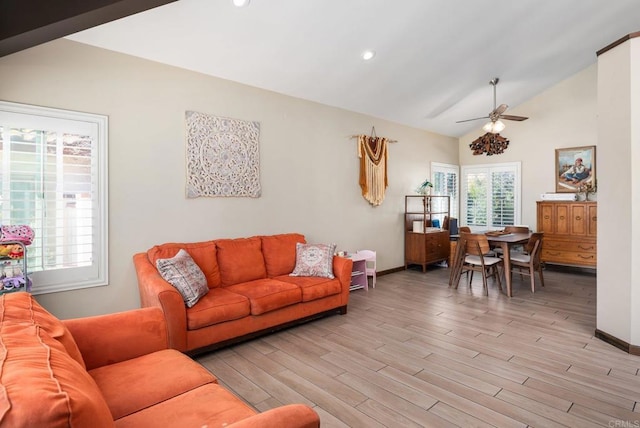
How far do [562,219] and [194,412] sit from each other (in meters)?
7.25

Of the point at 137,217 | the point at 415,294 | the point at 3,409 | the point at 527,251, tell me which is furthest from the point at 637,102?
the point at 137,217

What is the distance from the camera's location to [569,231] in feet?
21.5

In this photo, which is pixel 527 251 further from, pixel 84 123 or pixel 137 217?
pixel 84 123

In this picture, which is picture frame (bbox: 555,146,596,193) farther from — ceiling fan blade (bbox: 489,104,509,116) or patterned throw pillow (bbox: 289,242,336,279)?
patterned throw pillow (bbox: 289,242,336,279)

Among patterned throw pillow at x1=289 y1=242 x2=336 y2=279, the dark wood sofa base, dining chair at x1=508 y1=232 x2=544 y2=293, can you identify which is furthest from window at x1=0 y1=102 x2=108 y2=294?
dining chair at x1=508 y1=232 x2=544 y2=293

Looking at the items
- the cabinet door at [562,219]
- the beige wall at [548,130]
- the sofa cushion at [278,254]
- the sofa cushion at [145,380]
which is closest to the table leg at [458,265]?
the cabinet door at [562,219]

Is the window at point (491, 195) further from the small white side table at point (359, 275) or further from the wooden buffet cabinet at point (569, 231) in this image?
the small white side table at point (359, 275)

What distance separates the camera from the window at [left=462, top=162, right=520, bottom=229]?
7.74m

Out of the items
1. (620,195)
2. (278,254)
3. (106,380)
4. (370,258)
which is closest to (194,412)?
(106,380)

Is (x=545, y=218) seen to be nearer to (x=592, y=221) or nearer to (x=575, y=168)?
(x=592, y=221)

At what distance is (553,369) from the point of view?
2.98 m

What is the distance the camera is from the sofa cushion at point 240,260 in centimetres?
402

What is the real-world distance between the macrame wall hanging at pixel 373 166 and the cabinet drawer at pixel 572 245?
3.40 meters

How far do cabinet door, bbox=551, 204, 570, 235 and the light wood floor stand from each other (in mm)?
2325
